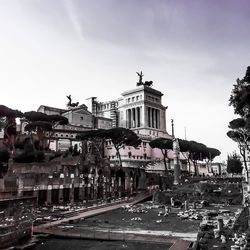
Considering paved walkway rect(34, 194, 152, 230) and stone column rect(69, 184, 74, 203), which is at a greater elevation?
stone column rect(69, 184, 74, 203)

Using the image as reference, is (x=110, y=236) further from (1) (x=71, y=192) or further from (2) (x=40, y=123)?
(2) (x=40, y=123)

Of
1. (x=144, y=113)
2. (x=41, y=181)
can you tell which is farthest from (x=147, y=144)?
(x=41, y=181)

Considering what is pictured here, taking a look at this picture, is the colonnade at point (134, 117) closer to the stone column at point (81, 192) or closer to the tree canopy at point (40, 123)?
the tree canopy at point (40, 123)

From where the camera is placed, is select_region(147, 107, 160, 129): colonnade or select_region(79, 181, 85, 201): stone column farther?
select_region(147, 107, 160, 129): colonnade

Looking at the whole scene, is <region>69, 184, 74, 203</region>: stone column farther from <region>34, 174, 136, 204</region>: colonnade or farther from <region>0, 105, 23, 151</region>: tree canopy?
<region>0, 105, 23, 151</region>: tree canopy

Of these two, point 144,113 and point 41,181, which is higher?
point 144,113

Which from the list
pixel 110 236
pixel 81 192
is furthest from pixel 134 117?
pixel 110 236

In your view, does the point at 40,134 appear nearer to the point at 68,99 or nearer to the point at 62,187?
the point at 62,187

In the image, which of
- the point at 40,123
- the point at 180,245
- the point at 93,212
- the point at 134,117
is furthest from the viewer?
the point at 134,117

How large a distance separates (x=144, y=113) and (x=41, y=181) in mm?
60182

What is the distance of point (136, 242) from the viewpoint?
1891 cm

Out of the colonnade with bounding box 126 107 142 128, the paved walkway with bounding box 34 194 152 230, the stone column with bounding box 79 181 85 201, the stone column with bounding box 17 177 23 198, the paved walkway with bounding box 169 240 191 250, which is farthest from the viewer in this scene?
the colonnade with bounding box 126 107 142 128

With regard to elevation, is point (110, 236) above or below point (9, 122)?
below

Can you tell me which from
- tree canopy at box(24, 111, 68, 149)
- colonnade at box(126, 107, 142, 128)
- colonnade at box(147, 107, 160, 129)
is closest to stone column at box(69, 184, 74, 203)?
tree canopy at box(24, 111, 68, 149)
